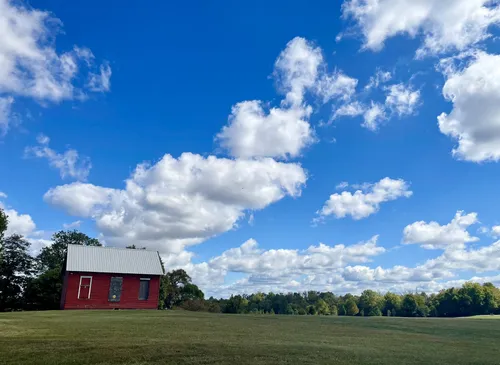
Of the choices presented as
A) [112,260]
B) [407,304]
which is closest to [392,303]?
[407,304]

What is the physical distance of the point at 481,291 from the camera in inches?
2719

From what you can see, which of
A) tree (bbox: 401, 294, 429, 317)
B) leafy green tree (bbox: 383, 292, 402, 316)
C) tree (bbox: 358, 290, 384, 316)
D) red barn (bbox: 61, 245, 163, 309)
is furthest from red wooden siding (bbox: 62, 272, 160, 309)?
tree (bbox: 358, 290, 384, 316)

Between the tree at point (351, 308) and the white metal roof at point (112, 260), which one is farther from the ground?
the white metal roof at point (112, 260)

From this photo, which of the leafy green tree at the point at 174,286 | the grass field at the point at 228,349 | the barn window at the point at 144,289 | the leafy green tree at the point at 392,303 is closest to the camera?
the grass field at the point at 228,349

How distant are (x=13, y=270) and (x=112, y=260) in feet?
95.9

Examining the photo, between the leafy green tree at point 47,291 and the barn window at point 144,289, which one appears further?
the leafy green tree at point 47,291

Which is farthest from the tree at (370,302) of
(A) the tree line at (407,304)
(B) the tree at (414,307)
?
(B) the tree at (414,307)

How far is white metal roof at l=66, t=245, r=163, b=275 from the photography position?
42.4 metres

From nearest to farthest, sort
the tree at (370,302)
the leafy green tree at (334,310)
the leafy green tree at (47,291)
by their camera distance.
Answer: the leafy green tree at (47,291) → the tree at (370,302) → the leafy green tree at (334,310)

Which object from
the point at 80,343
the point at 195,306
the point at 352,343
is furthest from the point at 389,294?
the point at 80,343

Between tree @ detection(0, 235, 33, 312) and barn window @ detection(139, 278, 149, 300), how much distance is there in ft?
82.3

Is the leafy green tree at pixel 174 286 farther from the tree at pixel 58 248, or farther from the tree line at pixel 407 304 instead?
the tree at pixel 58 248

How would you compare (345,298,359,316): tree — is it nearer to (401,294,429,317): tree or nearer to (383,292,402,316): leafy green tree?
(383,292,402,316): leafy green tree

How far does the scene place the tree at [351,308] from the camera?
10669 centimetres
